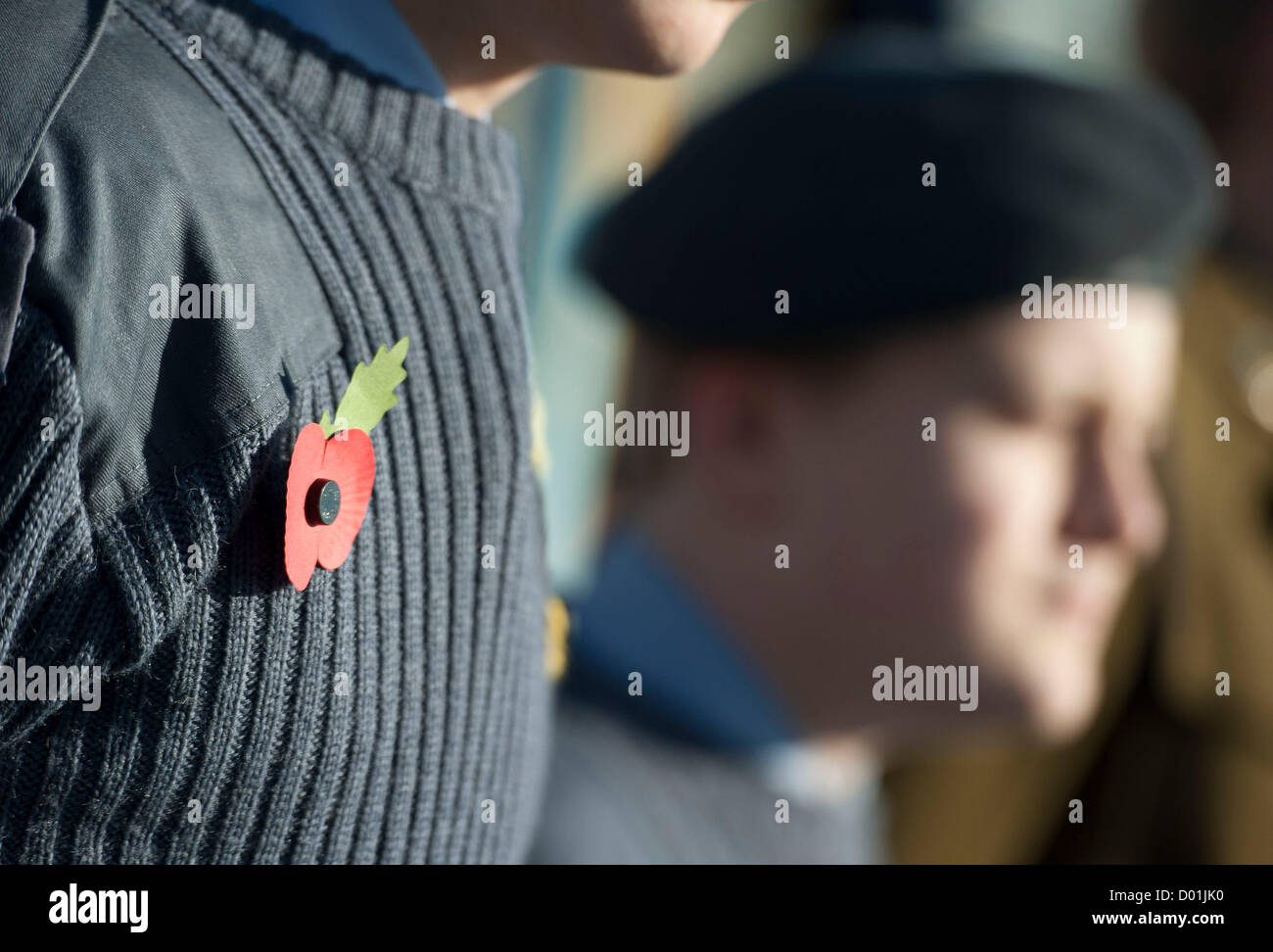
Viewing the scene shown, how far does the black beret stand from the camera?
3.70 feet

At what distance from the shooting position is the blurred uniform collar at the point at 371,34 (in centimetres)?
61

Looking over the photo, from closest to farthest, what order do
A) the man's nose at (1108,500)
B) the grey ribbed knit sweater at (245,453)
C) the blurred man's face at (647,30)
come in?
1. the grey ribbed knit sweater at (245,453)
2. the blurred man's face at (647,30)
3. the man's nose at (1108,500)

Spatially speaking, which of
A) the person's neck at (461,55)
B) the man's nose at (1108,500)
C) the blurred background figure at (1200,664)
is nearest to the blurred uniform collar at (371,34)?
the person's neck at (461,55)

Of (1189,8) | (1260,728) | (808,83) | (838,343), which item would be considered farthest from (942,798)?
(1189,8)

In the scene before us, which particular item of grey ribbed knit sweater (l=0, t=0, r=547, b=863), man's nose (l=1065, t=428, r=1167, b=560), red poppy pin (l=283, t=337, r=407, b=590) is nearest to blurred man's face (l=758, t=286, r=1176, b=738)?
man's nose (l=1065, t=428, r=1167, b=560)

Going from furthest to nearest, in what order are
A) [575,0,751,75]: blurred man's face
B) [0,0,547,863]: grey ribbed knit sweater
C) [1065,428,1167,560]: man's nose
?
1. [1065,428,1167,560]: man's nose
2. [575,0,751,75]: blurred man's face
3. [0,0,547,863]: grey ribbed knit sweater

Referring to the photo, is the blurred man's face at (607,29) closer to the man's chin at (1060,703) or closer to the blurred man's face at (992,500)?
the blurred man's face at (992,500)

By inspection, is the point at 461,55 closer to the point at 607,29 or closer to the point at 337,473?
the point at 607,29

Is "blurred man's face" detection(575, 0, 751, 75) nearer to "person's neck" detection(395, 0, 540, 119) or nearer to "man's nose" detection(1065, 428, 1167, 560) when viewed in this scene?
"person's neck" detection(395, 0, 540, 119)

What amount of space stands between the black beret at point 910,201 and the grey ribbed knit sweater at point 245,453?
502 millimetres

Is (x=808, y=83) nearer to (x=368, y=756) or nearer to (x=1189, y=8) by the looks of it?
(x=368, y=756)

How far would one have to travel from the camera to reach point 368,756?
23.8 inches

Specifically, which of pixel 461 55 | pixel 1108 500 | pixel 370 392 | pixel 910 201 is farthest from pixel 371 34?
pixel 1108 500

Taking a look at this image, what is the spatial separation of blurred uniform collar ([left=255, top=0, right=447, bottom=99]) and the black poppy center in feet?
0.65
